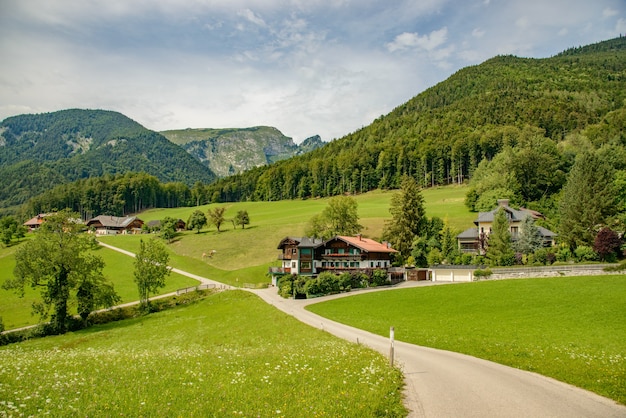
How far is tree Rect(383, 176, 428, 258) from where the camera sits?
285 ft

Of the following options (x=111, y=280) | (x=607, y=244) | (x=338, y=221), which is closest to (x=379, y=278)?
(x=338, y=221)

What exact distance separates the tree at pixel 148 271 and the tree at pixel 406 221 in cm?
4867

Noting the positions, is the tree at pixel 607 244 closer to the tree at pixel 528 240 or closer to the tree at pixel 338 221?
the tree at pixel 528 240

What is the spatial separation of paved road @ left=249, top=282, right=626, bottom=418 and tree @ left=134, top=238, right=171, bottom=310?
4914cm

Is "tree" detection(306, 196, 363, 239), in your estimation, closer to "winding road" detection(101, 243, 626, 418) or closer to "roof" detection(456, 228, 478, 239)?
"roof" detection(456, 228, 478, 239)

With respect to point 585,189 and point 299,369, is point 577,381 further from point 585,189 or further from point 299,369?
point 585,189

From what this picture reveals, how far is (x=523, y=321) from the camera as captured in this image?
109 ft

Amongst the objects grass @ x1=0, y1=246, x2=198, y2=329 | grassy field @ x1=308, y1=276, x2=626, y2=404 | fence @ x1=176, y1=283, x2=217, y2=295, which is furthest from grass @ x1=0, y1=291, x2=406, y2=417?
fence @ x1=176, y1=283, x2=217, y2=295

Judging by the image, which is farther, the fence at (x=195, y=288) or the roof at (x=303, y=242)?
the roof at (x=303, y=242)

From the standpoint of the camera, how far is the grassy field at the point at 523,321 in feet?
56.2

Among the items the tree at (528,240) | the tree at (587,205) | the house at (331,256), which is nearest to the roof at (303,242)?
the house at (331,256)

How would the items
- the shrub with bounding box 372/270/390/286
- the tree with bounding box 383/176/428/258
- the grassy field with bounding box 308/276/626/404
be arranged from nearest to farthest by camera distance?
the grassy field with bounding box 308/276/626/404
the shrub with bounding box 372/270/390/286
the tree with bounding box 383/176/428/258

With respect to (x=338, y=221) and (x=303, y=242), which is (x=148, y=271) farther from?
(x=338, y=221)

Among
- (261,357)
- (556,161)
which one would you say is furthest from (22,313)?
(556,161)
